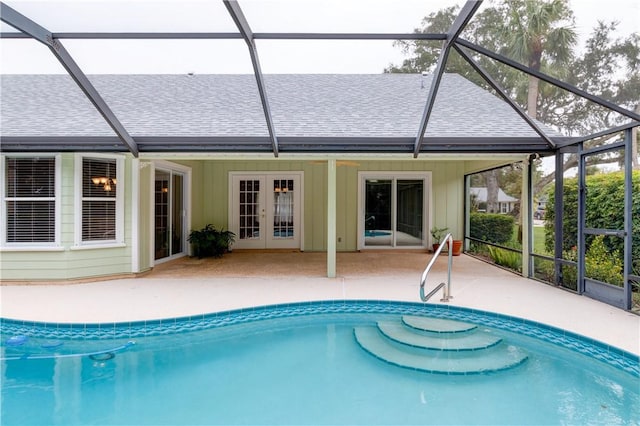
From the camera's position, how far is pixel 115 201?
6672mm

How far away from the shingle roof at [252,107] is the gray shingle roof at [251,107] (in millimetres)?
18

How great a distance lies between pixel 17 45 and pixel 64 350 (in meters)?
3.82

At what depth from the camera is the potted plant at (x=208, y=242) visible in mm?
9047

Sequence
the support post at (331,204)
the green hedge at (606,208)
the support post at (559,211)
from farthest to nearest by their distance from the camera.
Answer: the support post at (331,204) < the support post at (559,211) < the green hedge at (606,208)

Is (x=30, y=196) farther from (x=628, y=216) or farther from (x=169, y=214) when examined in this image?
(x=628, y=216)

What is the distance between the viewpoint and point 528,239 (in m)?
6.83

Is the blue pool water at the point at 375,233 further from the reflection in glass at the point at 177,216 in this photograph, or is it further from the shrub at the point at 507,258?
the reflection in glass at the point at 177,216

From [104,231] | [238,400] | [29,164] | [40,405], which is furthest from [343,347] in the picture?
[29,164]

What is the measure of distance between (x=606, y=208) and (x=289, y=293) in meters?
5.29

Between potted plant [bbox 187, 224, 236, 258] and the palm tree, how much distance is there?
23.9ft

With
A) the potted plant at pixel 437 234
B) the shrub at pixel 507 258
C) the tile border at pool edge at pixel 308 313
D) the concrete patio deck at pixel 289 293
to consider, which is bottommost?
the tile border at pool edge at pixel 308 313

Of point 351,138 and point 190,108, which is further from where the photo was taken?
point 190,108

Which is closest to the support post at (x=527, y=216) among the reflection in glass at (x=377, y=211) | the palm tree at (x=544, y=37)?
the palm tree at (x=544, y=37)

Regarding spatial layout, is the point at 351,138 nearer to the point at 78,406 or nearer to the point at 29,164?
the point at 78,406
